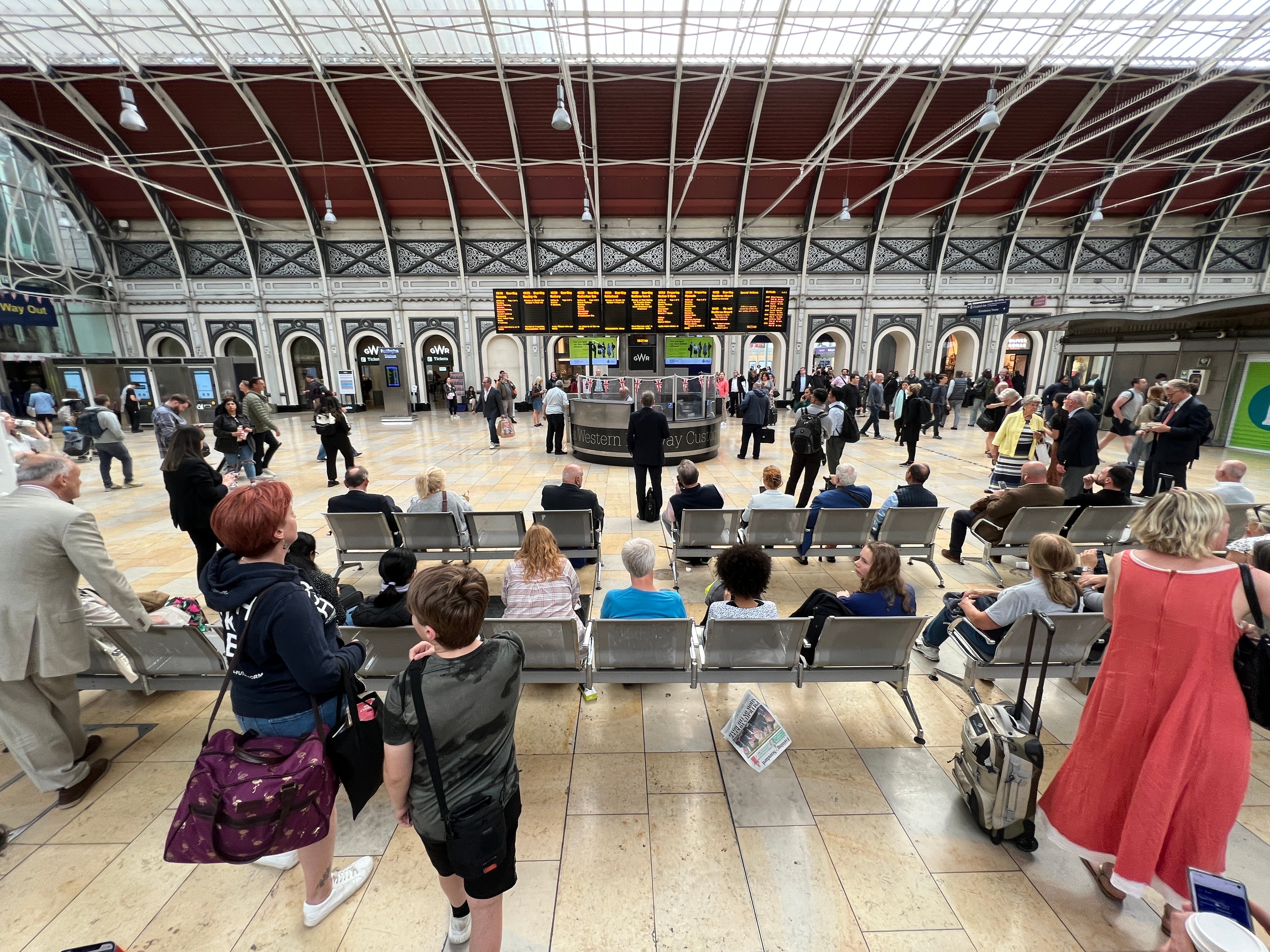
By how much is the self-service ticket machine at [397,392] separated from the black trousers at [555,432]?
904 centimetres

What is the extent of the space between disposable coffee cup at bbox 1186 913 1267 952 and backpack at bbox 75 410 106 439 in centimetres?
1305

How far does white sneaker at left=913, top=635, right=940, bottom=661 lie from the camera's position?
149 inches

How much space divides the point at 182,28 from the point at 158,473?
1173cm

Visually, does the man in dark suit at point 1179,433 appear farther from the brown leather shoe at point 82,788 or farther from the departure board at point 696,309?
the brown leather shoe at point 82,788

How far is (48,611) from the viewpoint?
7.73ft

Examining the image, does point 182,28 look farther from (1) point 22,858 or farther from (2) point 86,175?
(1) point 22,858

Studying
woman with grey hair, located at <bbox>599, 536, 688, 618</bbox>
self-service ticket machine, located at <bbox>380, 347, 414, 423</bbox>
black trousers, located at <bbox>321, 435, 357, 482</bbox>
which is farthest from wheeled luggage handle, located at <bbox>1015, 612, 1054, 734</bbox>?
self-service ticket machine, located at <bbox>380, 347, 414, 423</bbox>

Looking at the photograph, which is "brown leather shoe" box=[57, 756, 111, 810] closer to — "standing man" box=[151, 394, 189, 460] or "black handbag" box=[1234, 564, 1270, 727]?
"black handbag" box=[1234, 564, 1270, 727]

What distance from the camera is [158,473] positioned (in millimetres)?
10484

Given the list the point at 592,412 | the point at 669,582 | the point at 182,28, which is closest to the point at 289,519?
the point at 669,582

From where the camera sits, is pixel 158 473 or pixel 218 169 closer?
pixel 158 473

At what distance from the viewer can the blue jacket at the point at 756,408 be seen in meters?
10.6

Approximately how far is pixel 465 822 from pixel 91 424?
38.3 feet

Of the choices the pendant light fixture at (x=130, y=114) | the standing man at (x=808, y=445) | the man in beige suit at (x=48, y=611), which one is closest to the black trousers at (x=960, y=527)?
the standing man at (x=808, y=445)
